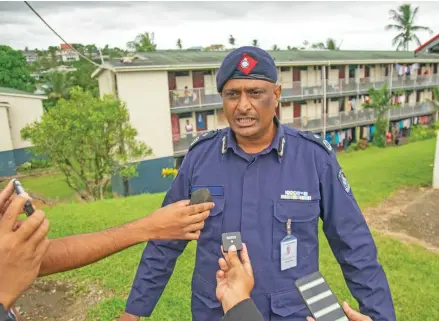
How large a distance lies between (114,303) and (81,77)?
3148 centimetres

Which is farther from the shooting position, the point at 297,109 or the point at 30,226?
the point at 297,109

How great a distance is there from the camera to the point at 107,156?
14.1m

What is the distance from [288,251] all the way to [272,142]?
647 millimetres

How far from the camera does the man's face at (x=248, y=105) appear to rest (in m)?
2.22

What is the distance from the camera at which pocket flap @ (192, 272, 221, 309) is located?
216 centimetres

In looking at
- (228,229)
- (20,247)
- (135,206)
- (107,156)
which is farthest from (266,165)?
(107,156)

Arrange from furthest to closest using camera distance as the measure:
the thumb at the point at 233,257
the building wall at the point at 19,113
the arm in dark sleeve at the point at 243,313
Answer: the building wall at the point at 19,113
the thumb at the point at 233,257
the arm in dark sleeve at the point at 243,313

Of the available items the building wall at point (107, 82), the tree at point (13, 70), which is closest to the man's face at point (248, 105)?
the building wall at point (107, 82)

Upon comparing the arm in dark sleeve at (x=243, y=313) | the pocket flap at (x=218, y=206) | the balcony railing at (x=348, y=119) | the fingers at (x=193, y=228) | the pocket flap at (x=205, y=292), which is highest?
the pocket flap at (x=218, y=206)

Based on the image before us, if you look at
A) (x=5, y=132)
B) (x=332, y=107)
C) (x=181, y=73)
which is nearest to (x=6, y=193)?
(x=181, y=73)

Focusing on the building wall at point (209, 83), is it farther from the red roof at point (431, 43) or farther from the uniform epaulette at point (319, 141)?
the uniform epaulette at point (319, 141)

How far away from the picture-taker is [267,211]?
83.5 inches

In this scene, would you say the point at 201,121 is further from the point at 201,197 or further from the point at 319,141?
the point at 201,197

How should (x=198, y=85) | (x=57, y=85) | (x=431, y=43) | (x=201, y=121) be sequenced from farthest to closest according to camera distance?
(x=57, y=85), (x=201, y=121), (x=198, y=85), (x=431, y=43)
